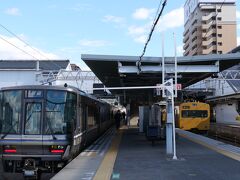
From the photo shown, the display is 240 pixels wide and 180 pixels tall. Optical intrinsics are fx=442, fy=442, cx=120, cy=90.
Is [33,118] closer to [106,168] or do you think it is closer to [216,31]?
[106,168]

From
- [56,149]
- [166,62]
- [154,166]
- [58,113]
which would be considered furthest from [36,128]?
[166,62]

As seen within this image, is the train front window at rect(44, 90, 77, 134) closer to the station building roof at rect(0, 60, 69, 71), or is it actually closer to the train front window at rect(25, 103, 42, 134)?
the train front window at rect(25, 103, 42, 134)

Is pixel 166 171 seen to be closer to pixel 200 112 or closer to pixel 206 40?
pixel 200 112

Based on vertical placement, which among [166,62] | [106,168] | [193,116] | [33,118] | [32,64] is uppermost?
[32,64]

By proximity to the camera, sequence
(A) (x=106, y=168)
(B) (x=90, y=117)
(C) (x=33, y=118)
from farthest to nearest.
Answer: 1. (B) (x=90, y=117)
2. (C) (x=33, y=118)
3. (A) (x=106, y=168)

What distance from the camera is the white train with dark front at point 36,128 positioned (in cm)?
1249

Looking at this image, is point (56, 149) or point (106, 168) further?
point (56, 149)

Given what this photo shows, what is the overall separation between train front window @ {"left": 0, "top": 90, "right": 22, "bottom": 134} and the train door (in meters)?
0.22

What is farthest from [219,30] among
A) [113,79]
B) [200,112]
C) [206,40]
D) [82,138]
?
[82,138]

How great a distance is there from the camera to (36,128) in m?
12.9

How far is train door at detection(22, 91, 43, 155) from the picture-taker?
12.5m

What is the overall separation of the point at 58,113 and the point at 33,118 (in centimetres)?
74

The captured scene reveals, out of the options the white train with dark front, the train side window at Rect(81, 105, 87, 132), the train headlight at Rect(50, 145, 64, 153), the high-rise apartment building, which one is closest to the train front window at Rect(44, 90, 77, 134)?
the white train with dark front

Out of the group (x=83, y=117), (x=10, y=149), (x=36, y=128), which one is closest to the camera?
(x=10, y=149)
